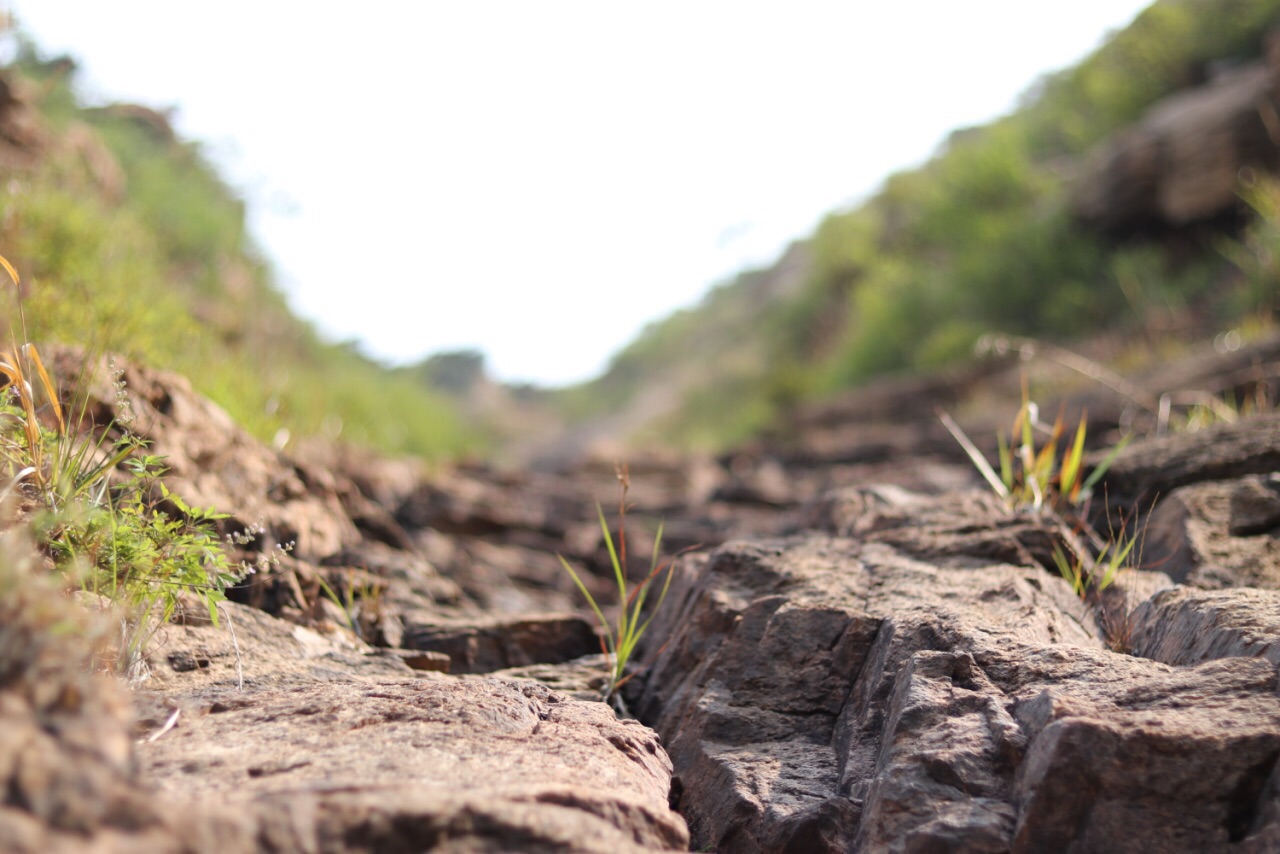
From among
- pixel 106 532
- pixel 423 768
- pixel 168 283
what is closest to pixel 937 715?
pixel 423 768

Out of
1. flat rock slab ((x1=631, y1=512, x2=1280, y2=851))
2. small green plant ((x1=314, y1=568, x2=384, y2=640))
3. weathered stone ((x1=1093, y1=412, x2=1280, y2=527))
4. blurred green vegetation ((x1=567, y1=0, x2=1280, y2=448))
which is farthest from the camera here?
blurred green vegetation ((x1=567, y1=0, x2=1280, y2=448))

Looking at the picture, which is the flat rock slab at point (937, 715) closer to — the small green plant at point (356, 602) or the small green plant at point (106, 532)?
the small green plant at point (356, 602)

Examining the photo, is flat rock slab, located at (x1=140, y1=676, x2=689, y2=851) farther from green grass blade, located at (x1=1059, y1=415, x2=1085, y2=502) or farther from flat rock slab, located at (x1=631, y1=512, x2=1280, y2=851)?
green grass blade, located at (x1=1059, y1=415, x2=1085, y2=502)

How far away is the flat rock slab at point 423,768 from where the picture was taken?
1.25 metres

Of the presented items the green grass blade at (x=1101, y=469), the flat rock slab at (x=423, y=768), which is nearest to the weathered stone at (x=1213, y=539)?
the green grass blade at (x=1101, y=469)

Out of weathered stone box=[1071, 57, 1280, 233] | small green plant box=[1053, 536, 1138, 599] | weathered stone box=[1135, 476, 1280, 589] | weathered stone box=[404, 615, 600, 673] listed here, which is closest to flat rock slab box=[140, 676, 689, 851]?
weathered stone box=[404, 615, 600, 673]

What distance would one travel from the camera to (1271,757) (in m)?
1.52

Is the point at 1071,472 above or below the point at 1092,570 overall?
above

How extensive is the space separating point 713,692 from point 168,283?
680 centimetres

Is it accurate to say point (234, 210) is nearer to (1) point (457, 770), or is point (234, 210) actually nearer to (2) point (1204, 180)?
(2) point (1204, 180)

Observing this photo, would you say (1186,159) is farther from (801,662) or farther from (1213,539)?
(801,662)

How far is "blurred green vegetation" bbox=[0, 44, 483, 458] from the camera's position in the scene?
4312 millimetres

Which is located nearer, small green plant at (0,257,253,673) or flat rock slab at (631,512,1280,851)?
flat rock slab at (631,512,1280,851)

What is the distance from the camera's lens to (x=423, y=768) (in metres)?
1.52
